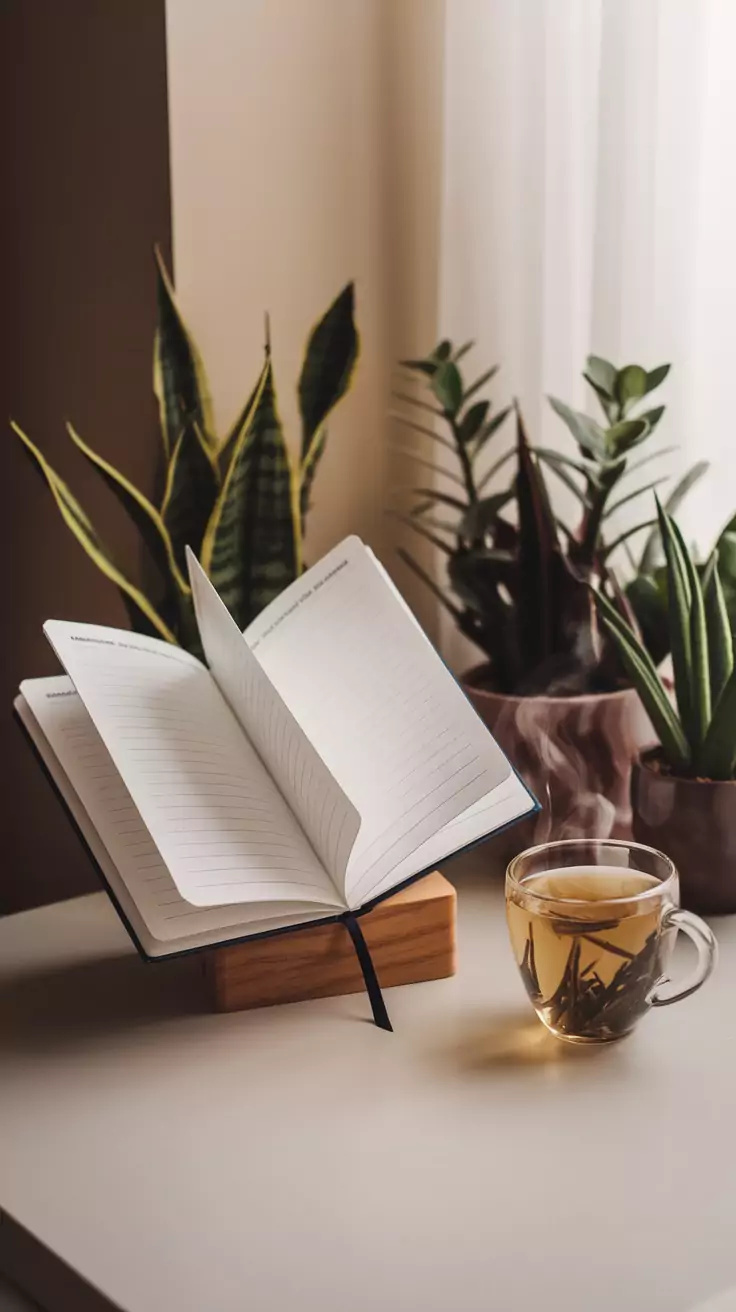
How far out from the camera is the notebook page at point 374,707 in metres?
0.81

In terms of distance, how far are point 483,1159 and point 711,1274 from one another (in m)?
0.13

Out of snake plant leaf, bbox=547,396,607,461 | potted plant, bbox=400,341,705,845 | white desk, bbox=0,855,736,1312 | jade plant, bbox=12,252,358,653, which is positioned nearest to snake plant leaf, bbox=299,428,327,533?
jade plant, bbox=12,252,358,653

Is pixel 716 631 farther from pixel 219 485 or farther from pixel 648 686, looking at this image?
pixel 219 485

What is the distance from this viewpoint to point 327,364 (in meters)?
1.14

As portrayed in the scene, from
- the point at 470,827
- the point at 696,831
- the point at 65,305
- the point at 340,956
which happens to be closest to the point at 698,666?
the point at 696,831

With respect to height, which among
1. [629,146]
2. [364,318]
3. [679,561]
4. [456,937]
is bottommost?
[456,937]

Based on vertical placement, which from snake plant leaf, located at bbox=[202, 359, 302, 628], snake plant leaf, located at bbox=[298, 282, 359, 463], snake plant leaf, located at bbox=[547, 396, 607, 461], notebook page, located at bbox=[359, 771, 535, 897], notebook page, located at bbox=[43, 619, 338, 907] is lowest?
notebook page, located at bbox=[359, 771, 535, 897]

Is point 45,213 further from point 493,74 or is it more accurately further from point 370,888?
point 370,888

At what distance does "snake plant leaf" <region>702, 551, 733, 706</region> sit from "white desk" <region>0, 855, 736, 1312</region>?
21 centimetres

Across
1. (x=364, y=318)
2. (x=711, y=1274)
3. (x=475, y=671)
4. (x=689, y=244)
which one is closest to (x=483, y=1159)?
(x=711, y=1274)

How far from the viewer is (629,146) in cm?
110

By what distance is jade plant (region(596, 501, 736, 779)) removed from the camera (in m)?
0.94

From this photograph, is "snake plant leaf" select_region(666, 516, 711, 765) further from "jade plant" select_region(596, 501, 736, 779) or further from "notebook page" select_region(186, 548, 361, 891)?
"notebook page" select_region(186, 548, 361, 891)

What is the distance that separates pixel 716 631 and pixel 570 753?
153 millimetres
